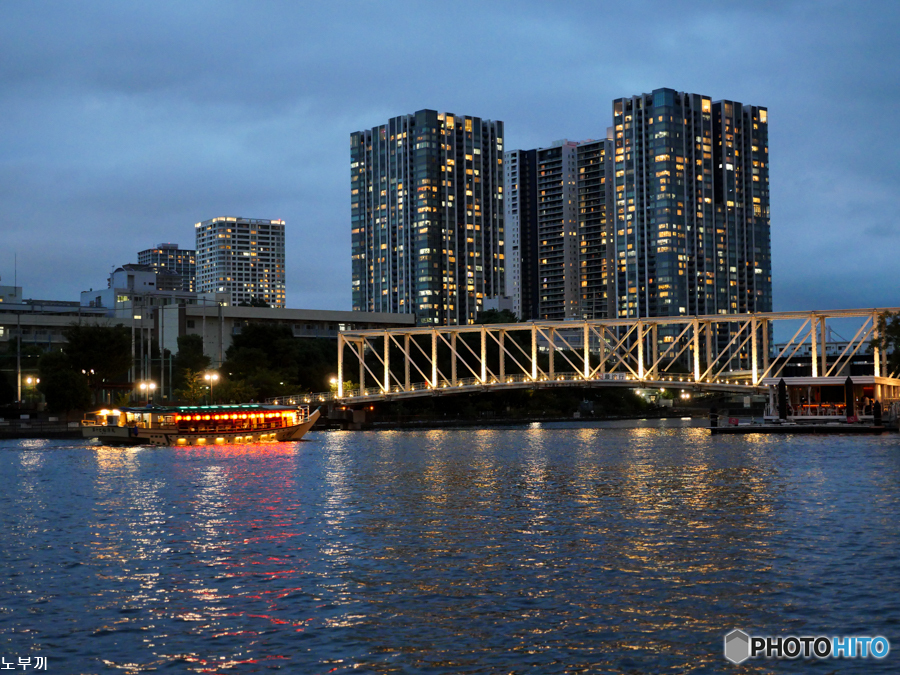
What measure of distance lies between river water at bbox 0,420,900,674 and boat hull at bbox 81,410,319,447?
4210 centimetres

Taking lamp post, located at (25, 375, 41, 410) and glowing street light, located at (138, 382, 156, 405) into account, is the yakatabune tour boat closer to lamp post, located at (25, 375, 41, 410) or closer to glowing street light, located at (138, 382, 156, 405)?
glowing street light, located at (138, 382, 156, 405)

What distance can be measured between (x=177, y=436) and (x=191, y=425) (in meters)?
1.91

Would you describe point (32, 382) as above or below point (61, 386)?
above

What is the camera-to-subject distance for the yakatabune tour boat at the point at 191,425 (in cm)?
10269

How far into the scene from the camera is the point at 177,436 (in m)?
104

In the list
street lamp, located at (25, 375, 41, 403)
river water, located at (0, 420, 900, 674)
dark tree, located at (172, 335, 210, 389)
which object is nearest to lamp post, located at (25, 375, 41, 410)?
street lamp, located at (25, 375, 41, 403)

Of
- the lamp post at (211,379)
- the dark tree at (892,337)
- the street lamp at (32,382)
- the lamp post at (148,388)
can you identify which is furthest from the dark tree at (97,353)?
the dark tree at (892,337)

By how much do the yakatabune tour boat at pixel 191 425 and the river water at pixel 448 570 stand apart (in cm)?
4262

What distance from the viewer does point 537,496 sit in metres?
50.1

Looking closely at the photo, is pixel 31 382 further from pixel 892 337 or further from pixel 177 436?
pixel 892 337

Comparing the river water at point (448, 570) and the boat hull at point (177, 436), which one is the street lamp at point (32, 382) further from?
the river water at point (448, 570)

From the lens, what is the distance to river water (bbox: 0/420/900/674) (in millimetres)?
21812

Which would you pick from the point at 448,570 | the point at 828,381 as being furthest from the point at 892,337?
the point at 448,570

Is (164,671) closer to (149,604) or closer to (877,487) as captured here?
(149,604)
